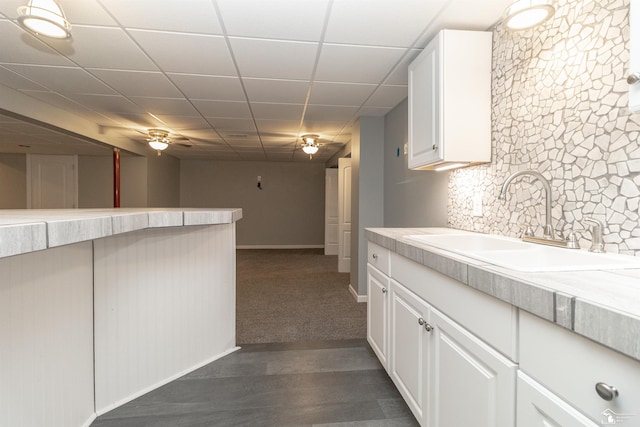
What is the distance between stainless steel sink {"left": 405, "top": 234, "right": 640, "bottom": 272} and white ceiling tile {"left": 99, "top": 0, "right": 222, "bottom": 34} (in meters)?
1.61

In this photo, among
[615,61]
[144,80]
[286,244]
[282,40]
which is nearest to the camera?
[615,61]

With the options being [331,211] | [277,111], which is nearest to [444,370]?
[277,111]

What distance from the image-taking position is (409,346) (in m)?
1.48

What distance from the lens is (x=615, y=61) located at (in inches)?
43.0

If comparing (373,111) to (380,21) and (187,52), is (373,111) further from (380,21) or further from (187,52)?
(187,52)

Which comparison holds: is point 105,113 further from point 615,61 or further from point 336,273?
point 615,61

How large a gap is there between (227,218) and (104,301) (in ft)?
2.58

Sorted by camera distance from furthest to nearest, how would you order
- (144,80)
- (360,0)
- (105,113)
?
(105,113), (144,80), (360,0)

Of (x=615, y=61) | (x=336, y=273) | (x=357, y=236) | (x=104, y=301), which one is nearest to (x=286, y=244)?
(x=336, y=273)

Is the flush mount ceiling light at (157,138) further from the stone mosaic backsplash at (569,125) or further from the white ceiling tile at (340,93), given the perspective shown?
the stone mosaic backsplash at (569,125)

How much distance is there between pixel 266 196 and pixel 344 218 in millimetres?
3162

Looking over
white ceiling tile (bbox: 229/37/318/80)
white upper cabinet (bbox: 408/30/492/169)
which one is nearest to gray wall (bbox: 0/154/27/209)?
white ceiling tile (bbox: 229/37/318/80)

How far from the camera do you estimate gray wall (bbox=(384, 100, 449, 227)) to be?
239 centimetres

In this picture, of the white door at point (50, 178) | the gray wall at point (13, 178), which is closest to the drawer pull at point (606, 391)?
the white door at point (50, 178)
